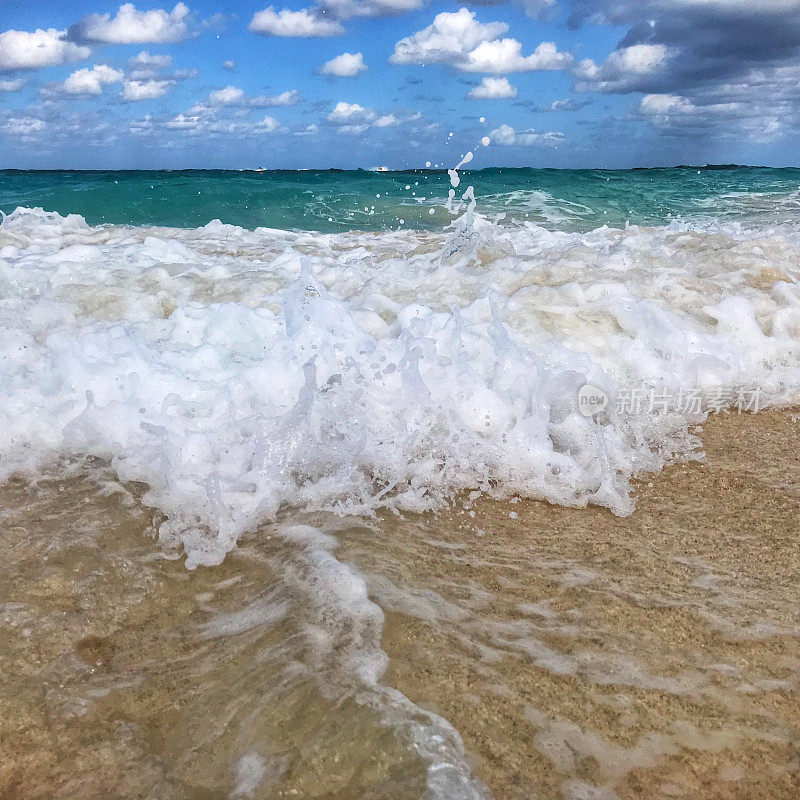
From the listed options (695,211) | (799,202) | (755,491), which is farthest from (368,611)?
(799,202)

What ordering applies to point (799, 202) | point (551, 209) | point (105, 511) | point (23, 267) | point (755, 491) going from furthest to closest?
point (799, 202) < point (551, 209) < point (23, 267) < point (755, 491) < point (105, 511)

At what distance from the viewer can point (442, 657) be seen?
1579 mm

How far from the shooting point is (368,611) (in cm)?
172

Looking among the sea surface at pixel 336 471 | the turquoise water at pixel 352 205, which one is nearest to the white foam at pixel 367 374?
the sea surface at pixel 336 471

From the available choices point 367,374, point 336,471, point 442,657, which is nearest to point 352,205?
point 367,374

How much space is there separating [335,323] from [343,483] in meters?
1.04

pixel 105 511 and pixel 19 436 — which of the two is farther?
pixel 19 436

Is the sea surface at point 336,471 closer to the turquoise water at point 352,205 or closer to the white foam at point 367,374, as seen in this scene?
the white foam at point 367,374

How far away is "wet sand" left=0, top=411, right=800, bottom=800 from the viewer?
132 centimetres

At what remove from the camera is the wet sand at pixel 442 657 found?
4.32 ft

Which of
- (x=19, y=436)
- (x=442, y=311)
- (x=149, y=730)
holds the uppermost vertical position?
(x=442, y=311)

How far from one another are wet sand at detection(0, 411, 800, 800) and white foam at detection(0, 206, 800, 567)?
20 centimetres

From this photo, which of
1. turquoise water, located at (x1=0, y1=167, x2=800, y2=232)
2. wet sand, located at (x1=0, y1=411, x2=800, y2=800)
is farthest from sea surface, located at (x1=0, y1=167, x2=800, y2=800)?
turquoise water, located at (x1=0, y1=167, x2=800, y2=232)

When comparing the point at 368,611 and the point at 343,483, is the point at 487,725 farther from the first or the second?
the point at 343,483
